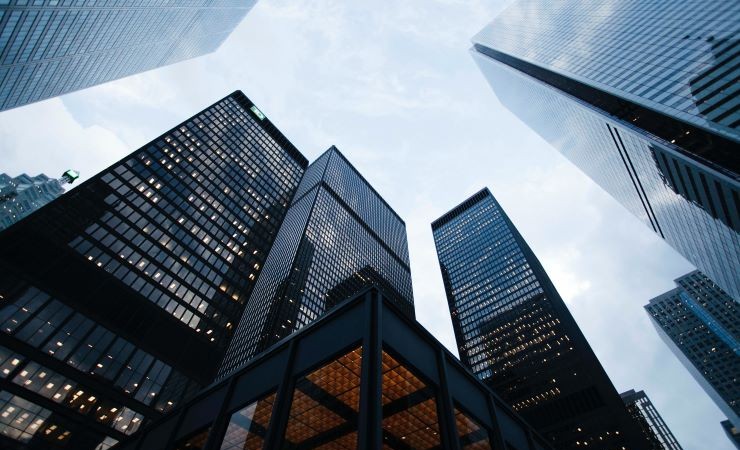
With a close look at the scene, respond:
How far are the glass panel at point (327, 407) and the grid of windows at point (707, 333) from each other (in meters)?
201

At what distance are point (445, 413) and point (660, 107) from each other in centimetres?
5927

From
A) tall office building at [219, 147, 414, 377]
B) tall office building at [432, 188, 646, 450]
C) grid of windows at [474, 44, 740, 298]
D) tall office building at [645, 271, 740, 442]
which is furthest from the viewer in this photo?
tall office building at [645, 271, 740, 442]

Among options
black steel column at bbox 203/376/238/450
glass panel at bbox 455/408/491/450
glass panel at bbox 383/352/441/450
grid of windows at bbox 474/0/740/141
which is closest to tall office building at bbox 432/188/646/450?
grid of windows at bbox 474/0/740/141

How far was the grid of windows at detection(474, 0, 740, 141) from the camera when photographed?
47.7 meters

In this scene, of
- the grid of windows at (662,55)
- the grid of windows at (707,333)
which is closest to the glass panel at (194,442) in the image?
the grid of windows at (662,55)

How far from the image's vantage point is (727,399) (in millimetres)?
150750

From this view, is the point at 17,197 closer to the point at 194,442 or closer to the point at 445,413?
the point at 194,442

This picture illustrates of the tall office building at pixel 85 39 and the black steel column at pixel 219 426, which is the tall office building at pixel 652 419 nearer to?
the black steel column at pixel 219 426

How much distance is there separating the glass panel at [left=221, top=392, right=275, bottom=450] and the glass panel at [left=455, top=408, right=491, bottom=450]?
6564 millimetres

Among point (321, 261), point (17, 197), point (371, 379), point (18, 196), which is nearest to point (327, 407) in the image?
point (371, 379)

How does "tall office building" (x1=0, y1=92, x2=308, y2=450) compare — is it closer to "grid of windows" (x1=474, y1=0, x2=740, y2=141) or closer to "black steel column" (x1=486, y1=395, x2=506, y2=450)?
"black steel column" (x1=486, y1=395, x2=506, y2=450)

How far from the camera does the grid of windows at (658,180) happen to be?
5000cm

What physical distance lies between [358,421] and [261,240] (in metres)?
90.1

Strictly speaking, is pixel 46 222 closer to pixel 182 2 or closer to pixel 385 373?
pixel 385 373
